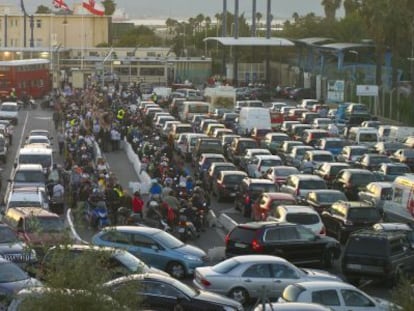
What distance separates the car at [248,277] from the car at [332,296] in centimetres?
203

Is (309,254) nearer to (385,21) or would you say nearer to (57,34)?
(385,21)

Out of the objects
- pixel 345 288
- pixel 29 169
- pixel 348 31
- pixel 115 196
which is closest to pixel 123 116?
pixel 29 169

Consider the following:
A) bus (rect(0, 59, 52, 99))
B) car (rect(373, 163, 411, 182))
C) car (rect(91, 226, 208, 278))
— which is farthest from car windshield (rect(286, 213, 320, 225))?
bus (rect(0, 59, 52, 99))

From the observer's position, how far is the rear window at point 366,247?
2459 centimetres

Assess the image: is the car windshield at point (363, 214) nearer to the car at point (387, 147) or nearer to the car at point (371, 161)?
the car at point (371, 161)

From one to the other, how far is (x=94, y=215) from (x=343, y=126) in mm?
30559

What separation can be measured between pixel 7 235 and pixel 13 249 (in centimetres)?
166

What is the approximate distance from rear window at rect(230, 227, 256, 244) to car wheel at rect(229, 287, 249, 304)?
3716 mm

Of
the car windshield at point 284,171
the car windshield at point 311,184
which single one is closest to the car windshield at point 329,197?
the car windshield at point 311,184

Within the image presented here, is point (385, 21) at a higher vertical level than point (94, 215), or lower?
higher

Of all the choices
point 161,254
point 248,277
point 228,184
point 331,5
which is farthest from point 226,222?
point 331,5

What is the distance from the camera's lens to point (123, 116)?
2253 inches

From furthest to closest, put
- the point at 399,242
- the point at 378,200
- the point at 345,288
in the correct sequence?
the point at 378,200, the point at 399,242, the point at 345,288

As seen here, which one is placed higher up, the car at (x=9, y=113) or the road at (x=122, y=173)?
the car at (x=9, y=113)
